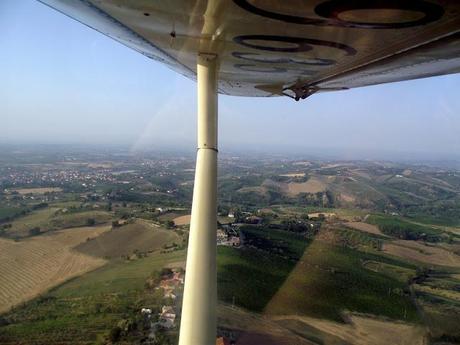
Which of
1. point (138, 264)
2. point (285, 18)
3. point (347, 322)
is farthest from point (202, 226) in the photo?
point (138, 264)

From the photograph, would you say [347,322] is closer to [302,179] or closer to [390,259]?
[390,259]

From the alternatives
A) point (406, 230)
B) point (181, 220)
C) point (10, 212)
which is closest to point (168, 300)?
point (181, 220)

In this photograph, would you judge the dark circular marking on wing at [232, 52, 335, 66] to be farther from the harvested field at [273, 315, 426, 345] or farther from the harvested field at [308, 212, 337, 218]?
the harvested field at [308, 212, 337, 218]

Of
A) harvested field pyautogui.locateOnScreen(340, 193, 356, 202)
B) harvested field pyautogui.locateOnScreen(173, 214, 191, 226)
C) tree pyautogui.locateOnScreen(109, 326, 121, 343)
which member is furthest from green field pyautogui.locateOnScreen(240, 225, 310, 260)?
harvested field pyautogui.locateOnScreen(340, 193, 356, 202)

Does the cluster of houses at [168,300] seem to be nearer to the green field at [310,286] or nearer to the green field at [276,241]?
the green field at [310,286]

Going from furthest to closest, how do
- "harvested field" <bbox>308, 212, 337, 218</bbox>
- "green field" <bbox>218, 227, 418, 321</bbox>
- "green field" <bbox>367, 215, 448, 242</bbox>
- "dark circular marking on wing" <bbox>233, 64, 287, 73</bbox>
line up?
1. "harvested field" <bbox>308, 212, 337, 218</bbox>
2. "green field" <bbox>367, 215, 448, 242</bbox>
3. "green field" <bbox>218, 227, 418, 321</bbox>
4. "dark circular marking on wing" <bbox>233, 64, 287, 73</bbox>
